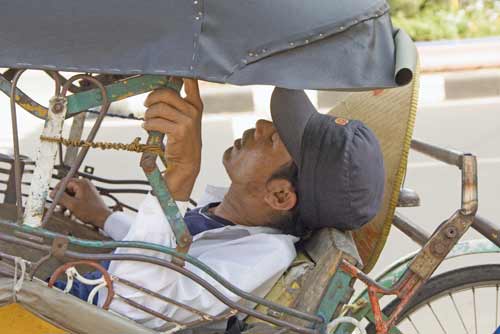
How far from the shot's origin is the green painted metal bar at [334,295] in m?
2.46

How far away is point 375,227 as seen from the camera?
2.89m

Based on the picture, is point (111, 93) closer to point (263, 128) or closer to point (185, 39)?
point (185, 39)

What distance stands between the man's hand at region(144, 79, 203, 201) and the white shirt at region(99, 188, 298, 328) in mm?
82

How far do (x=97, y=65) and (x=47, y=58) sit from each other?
110mm

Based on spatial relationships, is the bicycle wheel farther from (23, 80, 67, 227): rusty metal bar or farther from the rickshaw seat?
(23, 80, 67, 227): rusty metal bar

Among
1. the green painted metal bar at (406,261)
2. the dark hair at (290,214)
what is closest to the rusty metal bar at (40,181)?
the dark hair at (290,214)

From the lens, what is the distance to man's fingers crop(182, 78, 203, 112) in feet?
7.77

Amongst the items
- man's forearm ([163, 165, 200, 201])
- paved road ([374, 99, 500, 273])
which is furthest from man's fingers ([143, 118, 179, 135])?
paved road ([374, 99, 500, 273])

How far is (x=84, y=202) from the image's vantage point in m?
3.37

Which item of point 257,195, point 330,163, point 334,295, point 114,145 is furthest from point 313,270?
point 114,145

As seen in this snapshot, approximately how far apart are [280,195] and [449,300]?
93 cm

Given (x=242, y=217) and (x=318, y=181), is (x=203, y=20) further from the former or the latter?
(x=242, y=217)

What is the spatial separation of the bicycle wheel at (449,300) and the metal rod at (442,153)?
1.39 ft

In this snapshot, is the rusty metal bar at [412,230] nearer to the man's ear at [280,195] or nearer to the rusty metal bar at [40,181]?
the man's ear at [280,195]
